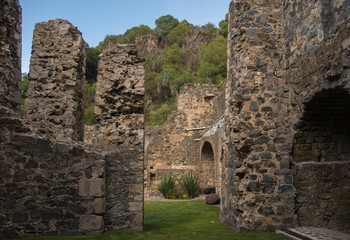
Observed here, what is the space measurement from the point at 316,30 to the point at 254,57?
142 cm

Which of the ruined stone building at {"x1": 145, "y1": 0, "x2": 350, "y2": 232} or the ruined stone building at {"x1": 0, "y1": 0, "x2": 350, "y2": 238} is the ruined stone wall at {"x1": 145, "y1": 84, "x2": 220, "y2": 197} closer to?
the ruined stone building at {"x1": 0, "y1": 0, "x2": 350, "y2": 238}

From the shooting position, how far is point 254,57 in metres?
6.68

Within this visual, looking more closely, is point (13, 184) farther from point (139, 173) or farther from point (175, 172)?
point (175, 172)

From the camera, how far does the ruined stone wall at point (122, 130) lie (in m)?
5.84

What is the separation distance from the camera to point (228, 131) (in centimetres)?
719

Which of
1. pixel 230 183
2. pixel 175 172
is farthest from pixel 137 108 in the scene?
pixel 175 172

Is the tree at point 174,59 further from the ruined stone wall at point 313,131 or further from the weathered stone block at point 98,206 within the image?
the weathered stone block at point 98,206

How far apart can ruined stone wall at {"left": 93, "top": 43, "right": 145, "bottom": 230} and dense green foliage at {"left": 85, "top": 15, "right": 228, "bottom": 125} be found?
21536 millimetres

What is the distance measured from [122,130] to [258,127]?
2.72 metres

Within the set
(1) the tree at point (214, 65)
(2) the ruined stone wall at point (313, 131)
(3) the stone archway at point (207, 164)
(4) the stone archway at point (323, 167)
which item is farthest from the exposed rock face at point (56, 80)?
(1) the tree at point (214, 65)

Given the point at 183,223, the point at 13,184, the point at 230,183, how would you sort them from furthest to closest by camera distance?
the point at 183,223 < the point at 230,183 < the point at 13,184

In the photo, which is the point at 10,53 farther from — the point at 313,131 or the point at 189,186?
the point at 189,186

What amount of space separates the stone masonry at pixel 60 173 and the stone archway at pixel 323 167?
10.1 ft

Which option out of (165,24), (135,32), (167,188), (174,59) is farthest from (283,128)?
(165,24)
